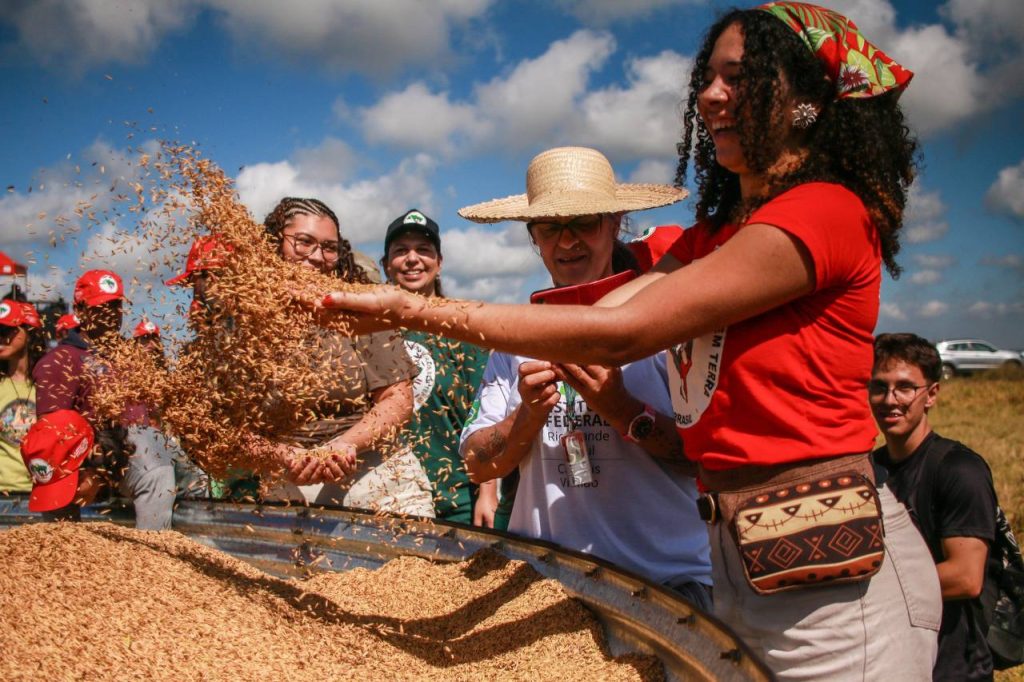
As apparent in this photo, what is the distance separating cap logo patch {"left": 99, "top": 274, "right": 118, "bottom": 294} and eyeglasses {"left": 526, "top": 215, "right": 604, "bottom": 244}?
128cm

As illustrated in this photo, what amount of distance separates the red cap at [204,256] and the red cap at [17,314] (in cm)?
338

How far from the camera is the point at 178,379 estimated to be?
2129 mm

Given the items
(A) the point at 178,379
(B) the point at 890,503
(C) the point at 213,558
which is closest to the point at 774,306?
(B) the point at 890,503

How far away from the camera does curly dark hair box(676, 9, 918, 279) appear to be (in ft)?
4.72

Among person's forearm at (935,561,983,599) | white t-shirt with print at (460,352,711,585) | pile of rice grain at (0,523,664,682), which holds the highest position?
white t-shirt with print at (460,352,711,585)

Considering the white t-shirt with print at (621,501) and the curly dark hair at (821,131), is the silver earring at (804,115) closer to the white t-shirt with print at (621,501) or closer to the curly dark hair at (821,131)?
the curly dark hair at (821,131)

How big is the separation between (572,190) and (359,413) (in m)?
1.14

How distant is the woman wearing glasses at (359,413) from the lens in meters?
2.71

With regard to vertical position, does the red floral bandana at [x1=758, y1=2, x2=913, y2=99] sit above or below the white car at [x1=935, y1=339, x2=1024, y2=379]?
below

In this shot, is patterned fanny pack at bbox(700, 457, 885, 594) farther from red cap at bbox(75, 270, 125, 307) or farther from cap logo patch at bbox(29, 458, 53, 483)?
cap logo patch at bbox(29, 458, 53, 483)

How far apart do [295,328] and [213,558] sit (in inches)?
41.0

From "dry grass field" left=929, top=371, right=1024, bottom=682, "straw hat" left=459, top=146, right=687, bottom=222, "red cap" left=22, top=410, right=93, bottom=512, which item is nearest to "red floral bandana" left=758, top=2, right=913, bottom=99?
"straw hat" left=459, top=146, right=687, bottom=222

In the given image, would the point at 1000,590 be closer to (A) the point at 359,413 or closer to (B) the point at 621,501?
(B) the point at 621,501

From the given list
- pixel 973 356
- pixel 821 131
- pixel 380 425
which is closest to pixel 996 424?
pixel 380 425
